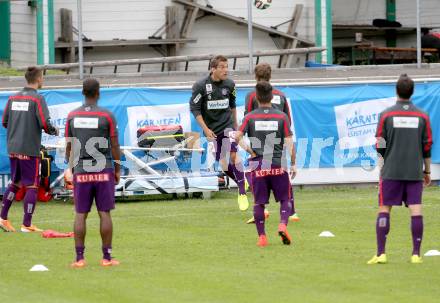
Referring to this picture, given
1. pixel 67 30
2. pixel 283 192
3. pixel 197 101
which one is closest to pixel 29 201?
pixel 197 101

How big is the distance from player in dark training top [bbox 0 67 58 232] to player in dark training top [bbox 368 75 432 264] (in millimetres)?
4704

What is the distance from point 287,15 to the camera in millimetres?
31250

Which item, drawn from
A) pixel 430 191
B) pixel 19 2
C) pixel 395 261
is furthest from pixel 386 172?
pixel 19 2

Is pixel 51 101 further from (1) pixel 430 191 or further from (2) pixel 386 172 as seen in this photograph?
(2) pixel 386 172

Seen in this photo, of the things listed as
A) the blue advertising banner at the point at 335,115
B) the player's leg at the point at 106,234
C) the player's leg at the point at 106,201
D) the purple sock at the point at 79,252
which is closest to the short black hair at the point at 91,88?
the player's leg at the point at 106,201

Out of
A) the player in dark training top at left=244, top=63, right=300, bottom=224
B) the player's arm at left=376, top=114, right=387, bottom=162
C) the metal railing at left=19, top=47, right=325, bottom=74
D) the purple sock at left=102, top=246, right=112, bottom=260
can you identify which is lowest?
the purple sock at left=102, top=246, right=112, bottom=260

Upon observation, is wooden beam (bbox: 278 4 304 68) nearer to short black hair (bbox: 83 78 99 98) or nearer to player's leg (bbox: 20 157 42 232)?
player's leg (bbox: 20 157 42 232)

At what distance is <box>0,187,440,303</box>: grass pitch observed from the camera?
10344 mm

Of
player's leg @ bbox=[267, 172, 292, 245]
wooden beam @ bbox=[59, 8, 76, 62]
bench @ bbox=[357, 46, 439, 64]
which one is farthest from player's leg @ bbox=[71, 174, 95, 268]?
bench @ bbox=[357, 46, 439, 64]

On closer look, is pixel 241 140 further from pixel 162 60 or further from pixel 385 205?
pixel 162 60

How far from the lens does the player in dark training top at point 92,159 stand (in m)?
11.9

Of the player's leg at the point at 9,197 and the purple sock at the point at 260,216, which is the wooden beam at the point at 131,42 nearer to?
the player's leg at the point at 9,197

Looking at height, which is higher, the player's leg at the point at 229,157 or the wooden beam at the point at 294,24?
the wooden beam at the point at 294,24

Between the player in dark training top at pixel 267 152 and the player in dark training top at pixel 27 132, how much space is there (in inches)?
110
